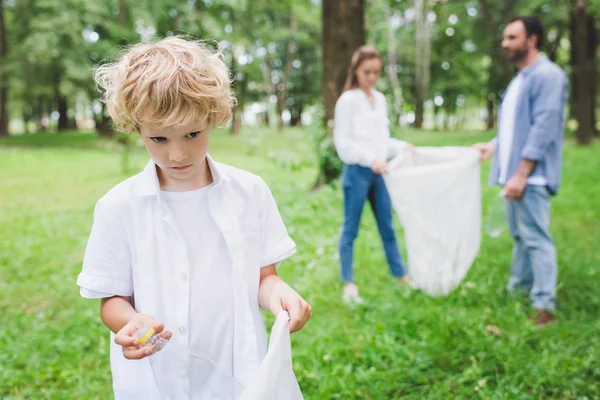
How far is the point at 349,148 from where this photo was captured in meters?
3.46

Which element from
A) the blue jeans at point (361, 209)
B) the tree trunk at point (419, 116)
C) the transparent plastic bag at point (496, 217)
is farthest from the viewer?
the tree trunk at point (419, 116)

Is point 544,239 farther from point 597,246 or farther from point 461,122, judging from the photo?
point 461,122

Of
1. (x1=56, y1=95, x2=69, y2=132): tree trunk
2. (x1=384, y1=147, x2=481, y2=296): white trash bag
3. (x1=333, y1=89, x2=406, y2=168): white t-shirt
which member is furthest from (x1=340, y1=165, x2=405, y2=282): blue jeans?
(x1=56, y1=95, x2=69, y2=132): tree trunk

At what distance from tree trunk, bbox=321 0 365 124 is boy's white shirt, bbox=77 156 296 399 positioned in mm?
5599

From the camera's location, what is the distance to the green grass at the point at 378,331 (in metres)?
2.49

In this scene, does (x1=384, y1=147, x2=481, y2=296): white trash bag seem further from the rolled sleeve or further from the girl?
the rolled sleeve

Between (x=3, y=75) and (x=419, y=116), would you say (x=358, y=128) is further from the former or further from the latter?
(x=419, y=116)

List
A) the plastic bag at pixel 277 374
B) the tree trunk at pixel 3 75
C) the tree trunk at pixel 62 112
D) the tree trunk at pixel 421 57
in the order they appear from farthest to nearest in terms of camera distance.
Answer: the tree trunk at pixel 421 57 < the tree trunk at pixel 62 112 < the tree trunk at pixel 3 75 < the plastic bag at pixel 277 374

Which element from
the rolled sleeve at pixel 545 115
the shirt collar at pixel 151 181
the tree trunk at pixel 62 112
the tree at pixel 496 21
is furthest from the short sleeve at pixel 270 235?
the tree trunk at pixel 62 112

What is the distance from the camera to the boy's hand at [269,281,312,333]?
1.25 m

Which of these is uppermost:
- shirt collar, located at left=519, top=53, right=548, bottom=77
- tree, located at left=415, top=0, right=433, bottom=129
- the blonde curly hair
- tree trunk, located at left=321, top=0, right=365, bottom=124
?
tree, located at left=415, top=0, right=433, bottom=129

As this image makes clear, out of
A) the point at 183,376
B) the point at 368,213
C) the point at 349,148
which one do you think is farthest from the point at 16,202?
the point at 183,376

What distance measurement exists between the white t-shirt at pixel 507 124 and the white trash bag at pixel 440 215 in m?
0.18

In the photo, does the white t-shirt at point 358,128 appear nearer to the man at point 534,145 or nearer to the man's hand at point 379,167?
the man's hand at point 379,167
